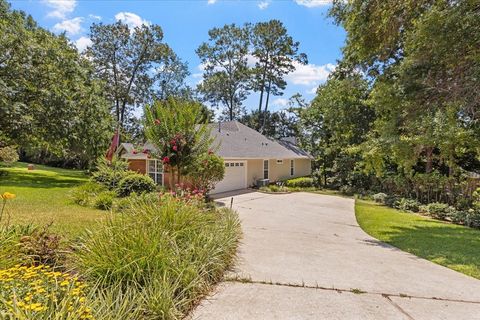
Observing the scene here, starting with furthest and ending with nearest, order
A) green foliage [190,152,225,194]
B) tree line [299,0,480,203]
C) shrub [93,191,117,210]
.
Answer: green foliage [190,152,225,194] < shrub [93,191,117,210] < tree line [299,0,480,203]

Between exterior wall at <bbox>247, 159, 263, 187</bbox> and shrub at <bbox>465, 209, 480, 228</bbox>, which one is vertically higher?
exterior wall at <bbox>247, 159, 263, 187</bbox>

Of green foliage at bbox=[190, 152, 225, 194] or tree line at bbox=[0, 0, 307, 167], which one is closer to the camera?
green foliage at bbox=[190, 152, 225, 194]

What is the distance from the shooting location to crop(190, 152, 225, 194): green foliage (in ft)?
43.0

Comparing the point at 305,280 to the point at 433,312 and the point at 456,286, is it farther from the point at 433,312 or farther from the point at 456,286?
the point at 456,286

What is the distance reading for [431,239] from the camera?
8.82 m

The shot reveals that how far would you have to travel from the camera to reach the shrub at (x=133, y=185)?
1284cm

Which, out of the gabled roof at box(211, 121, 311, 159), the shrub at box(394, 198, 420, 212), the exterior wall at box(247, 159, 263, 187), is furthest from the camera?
the exterior wall at box(247, 159, 263, 187)

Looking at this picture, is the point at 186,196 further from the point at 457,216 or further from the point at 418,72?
the point at 457,216

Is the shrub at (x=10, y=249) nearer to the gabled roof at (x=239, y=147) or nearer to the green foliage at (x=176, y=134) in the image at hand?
the green foliage at (x=176, y=134)

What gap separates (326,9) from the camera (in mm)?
10578

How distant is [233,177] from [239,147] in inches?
96.9

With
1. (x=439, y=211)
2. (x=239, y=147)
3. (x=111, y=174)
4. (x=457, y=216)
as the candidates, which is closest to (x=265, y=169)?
(x=239, y=147)

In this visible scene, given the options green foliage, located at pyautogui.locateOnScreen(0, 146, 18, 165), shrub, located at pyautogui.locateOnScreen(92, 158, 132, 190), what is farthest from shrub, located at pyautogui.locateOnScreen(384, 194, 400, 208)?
green foliage, located at pyautogui.locateOnScreen(0, 146, 18, 165)

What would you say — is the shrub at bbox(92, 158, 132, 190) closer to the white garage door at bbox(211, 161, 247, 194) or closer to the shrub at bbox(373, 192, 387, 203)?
the white garage door at bbox(211, 161, 247, 194)
